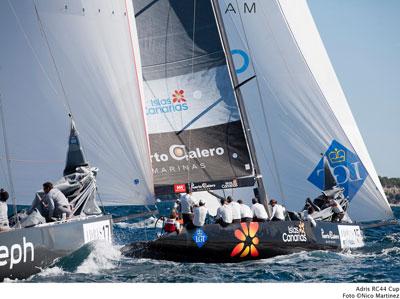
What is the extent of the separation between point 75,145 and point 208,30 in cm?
359

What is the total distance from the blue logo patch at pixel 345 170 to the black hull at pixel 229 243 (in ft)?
7.77

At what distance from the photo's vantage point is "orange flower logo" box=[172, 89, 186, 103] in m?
15.5

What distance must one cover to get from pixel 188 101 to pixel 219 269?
379 cm

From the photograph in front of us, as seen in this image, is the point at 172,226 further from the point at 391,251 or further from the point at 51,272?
the point at 391,251

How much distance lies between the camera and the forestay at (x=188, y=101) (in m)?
15.2

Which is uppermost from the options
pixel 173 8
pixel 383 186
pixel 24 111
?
pixel 173 8

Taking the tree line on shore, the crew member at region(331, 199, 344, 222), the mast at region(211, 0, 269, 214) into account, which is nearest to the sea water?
the crew member at region(331, 199, 344, 222)

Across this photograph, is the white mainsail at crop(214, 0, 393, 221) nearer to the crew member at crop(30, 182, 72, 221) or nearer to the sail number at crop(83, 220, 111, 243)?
the sail number at crop(83, 220, 111, 243)

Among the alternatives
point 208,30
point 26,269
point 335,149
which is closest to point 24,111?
point 26,269

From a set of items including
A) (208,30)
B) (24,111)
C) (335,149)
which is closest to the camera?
(24,111)

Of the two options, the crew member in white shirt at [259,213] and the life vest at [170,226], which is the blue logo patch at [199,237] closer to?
the life vest at [170,226]

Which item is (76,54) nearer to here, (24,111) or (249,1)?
(24,111)

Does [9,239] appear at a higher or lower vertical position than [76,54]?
lower

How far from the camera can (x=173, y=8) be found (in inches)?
611
